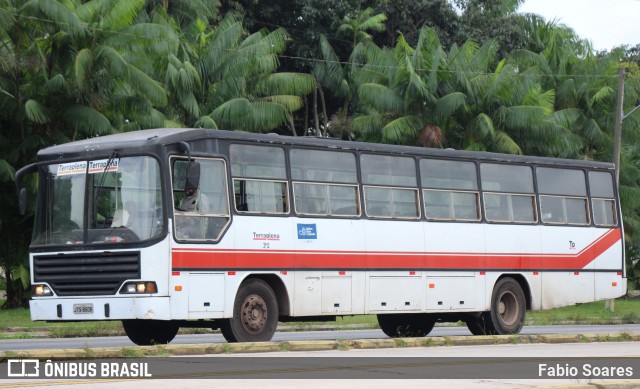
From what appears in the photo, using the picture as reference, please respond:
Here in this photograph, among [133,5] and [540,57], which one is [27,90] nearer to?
[133,5]

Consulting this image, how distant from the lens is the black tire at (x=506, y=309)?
23.9 meters

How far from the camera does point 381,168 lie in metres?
22.1

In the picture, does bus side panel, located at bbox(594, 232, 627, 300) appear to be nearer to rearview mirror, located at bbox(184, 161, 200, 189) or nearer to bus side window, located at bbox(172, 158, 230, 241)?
bus side window, located at bbox(172, 158, 230, 241)

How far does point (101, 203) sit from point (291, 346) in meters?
3.63

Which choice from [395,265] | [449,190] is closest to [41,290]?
[395,265]

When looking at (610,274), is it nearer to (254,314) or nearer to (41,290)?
(254,314)

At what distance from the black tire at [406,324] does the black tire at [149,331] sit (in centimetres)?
511

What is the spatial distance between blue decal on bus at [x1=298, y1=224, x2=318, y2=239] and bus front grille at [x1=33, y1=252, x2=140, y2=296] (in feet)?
10.3

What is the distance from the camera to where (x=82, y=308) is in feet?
60.4

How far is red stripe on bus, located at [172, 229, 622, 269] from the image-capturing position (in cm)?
1883

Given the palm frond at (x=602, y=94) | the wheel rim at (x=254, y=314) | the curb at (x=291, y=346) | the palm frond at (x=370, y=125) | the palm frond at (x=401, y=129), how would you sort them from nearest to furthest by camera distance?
1. the curb at (x=291, y=346)
2. the wheel rim at (x=254, y=314)
3. the palm frond at (x=401, y=129)
4. the palm frond at (x=370, y=125)
5. the palm frond at (x=602, y=94)

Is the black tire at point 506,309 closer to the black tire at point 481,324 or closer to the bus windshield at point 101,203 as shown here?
the black tire at point 481,324

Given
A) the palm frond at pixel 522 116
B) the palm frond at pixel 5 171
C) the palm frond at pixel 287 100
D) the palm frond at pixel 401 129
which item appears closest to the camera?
the palm frond at pixel 5 171

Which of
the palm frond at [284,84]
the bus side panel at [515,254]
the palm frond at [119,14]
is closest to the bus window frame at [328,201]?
the bus side panel at [515,254]
